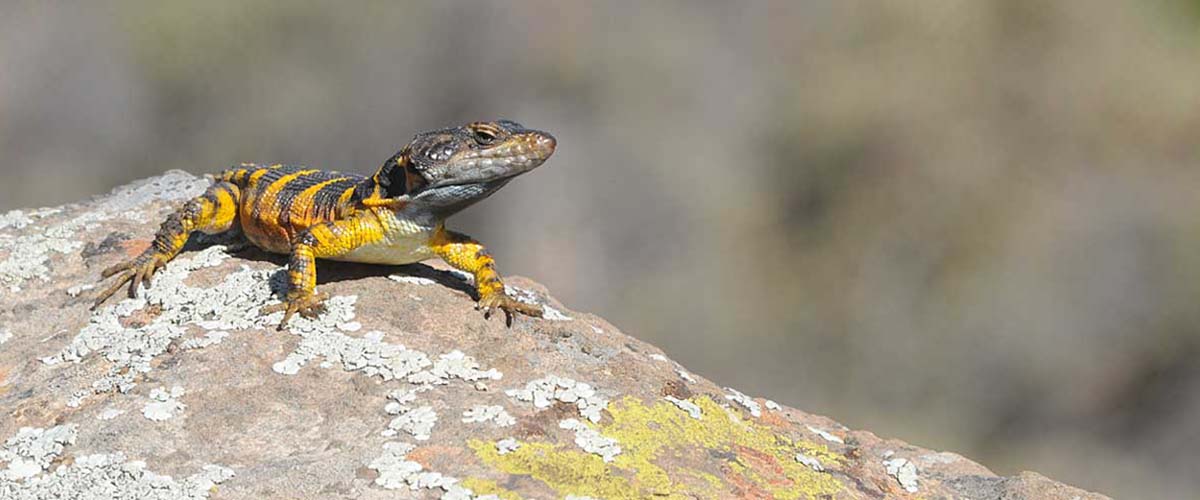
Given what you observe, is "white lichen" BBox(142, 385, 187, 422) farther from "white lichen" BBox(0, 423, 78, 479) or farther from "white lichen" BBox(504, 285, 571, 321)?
"white lichen" BBox(504, 285, 571, 321)

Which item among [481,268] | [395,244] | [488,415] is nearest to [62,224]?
[395,244]

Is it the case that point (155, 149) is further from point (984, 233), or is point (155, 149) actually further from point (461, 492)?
point (461, 492)

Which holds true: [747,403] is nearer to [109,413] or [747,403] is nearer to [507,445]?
[507,445]

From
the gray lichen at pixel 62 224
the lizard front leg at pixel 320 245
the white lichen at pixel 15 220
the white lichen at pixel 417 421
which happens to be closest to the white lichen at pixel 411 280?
the lizard front leg at pixel 320 245

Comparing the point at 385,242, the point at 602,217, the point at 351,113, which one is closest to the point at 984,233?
the point at 602,217

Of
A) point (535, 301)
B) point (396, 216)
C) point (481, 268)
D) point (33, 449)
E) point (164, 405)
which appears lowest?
point (33, 449)

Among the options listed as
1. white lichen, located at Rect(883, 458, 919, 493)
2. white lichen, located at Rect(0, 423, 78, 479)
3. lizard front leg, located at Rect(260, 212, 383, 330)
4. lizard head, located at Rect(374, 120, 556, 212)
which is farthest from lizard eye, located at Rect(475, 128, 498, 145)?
white lichen, located at Rect(883, 458, 919, 493)

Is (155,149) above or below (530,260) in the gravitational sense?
below
